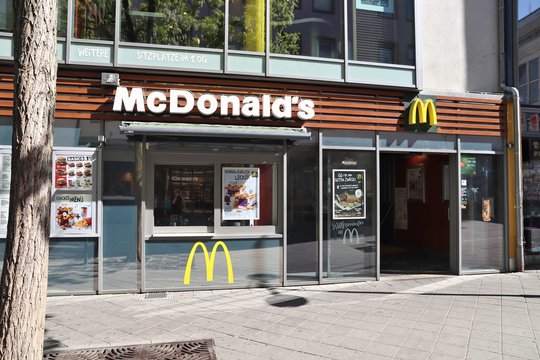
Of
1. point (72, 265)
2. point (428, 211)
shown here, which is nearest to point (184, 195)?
point (72, 265)

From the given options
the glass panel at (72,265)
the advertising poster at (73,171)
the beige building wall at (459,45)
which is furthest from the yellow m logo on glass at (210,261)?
the beige building wall at (459,45)

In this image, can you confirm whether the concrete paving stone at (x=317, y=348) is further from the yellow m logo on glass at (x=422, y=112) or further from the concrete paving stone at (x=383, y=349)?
the yellow m logo on glass at (x=422, y=112)

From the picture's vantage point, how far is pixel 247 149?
313 inches

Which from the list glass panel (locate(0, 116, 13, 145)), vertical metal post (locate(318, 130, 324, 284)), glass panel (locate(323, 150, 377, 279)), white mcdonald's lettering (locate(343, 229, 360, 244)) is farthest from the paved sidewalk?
glass panel (locate(0, 116, 13, 145))

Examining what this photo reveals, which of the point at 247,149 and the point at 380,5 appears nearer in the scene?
the point at 247,149

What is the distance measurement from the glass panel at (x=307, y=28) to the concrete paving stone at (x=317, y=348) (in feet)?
17.3

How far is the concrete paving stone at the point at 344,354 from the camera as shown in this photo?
15.3 ft

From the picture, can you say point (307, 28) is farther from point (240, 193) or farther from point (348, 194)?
point (240, 193)

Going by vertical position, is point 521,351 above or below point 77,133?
below

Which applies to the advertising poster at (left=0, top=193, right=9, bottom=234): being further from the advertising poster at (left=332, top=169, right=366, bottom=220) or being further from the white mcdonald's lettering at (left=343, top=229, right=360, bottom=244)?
the white mcdonald's lettering at (left=343, top=229, right=360, bottom=244)

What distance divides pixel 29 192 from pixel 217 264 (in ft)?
15.9

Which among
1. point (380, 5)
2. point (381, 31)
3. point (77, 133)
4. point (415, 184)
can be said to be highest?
point (380, 5)

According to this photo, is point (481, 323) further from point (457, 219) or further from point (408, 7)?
point (408, 7)

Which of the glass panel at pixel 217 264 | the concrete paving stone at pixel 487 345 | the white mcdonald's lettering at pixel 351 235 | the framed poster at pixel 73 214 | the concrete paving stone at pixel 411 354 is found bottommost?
the concrete paving stone at pixel 411 354
